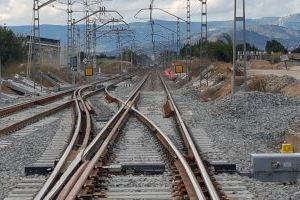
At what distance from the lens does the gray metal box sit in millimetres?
11664

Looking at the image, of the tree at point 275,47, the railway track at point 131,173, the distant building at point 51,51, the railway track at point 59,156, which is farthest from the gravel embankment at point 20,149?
the tree at point 275,47

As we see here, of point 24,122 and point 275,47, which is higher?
point 275,47

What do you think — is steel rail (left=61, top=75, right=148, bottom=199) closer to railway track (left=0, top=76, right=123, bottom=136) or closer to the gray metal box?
the gray metal box

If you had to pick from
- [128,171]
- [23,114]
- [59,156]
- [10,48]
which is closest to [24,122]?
[23,114]

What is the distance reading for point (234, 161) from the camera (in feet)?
44.2

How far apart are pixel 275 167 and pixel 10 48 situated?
7563 cm

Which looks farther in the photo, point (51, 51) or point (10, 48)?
point (51, 51)

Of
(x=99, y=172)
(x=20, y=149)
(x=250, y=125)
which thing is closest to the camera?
(x=99, y=172)

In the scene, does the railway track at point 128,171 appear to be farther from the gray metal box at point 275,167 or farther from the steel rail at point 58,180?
the gray metal box at point 275,167

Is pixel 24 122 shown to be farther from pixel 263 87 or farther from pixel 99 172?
pixel 263 87

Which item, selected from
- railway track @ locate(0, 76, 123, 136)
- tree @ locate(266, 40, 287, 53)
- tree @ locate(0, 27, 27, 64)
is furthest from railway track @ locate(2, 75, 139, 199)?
tree @ locate(266, 40, 287, 53)

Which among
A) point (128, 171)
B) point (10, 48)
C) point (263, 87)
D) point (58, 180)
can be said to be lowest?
point (128, 171)

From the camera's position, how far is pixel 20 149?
1566 centimetres

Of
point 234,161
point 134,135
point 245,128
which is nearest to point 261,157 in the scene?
point 234,161
